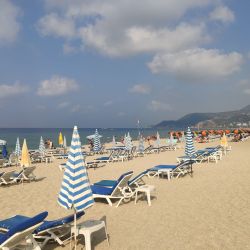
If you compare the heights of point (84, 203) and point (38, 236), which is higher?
point (84, 203)

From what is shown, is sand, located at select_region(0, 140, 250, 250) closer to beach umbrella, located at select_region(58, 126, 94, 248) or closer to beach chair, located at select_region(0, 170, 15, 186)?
beach chair, located at select_region(0, 170, 15, 186)

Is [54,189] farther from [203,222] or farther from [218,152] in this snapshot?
[218,152]

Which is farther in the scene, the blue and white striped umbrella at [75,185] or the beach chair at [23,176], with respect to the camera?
the beach chair at [23,176]

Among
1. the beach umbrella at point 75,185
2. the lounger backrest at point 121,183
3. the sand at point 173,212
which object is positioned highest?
the beach umbrella at point 75,185

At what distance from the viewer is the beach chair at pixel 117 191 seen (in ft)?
26.3

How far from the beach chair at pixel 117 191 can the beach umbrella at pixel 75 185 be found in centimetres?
292

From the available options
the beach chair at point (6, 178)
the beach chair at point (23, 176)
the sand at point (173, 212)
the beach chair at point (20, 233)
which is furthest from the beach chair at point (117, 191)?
the beach chair at point (6, 178)

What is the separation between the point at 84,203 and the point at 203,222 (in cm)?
276

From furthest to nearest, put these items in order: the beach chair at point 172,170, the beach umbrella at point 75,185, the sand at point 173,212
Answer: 1. the beach chair at point 172,170
2. the sand at point 173,212
3. the beach umbrella at point 75,185

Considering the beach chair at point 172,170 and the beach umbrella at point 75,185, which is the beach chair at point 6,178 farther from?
the beach umbrella at point 75,185

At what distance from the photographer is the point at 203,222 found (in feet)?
20.9

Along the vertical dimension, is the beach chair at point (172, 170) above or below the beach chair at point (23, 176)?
below

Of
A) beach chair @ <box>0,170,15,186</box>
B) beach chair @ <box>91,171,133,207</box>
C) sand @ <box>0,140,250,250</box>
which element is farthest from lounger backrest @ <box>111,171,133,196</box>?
beach chair @ <box>0,170,15,186</box>

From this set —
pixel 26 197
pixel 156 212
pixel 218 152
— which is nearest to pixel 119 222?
pixel 156 212
